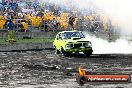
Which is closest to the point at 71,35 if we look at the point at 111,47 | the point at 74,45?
the point at 74,45

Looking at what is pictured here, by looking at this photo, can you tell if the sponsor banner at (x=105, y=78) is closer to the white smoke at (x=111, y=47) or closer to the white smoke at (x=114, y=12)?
the white smoke at (x=114, y=12)

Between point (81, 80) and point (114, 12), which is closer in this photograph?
point (81, 80)

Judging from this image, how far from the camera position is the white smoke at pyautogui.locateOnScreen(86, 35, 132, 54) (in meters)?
37.0

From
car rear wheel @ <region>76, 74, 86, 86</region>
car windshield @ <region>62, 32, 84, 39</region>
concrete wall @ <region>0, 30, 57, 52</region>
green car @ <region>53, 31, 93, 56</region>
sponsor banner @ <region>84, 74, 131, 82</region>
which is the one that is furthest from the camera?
Answer: concrete wall @ <region>0, 30, 57, 52</region>

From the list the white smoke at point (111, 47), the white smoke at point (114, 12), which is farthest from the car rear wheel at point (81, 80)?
the white smoke at point (111, 47)

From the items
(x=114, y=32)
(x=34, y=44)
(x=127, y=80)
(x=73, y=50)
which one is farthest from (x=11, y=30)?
(x=127, y=80)

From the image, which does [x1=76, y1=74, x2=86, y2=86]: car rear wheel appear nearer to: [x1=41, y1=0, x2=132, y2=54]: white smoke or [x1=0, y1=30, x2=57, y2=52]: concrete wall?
[x1=41, y1=0, x2=132, y2=54]: white smoke

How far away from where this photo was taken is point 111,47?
3972 cm

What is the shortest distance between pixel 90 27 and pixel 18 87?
36784 millimetres

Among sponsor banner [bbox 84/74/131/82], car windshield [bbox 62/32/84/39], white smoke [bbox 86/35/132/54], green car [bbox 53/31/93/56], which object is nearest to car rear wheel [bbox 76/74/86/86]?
sponsor banner [bbox 84/74/131/82]

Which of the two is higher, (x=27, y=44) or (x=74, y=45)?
(x=74, y=45)

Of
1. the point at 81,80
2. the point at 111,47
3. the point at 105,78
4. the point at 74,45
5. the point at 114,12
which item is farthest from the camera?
the point at 111,47

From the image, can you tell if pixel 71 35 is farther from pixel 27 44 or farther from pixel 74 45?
pixel 27 44

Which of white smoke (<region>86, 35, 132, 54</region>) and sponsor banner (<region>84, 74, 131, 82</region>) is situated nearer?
sponsor banner (<region>84, 74, 131, 82</region>)
